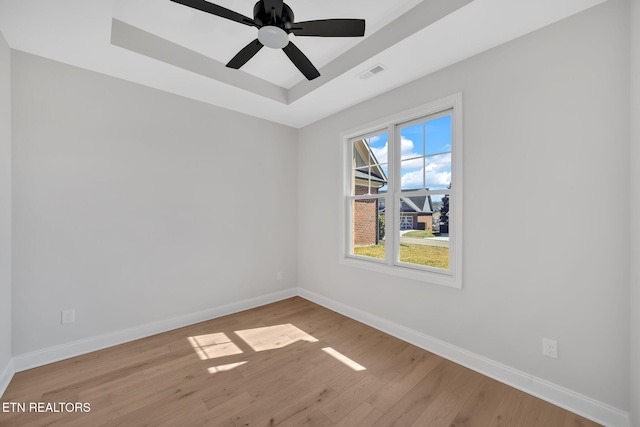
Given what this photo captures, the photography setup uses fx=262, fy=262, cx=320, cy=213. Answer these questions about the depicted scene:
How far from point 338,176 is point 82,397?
3.15 meters

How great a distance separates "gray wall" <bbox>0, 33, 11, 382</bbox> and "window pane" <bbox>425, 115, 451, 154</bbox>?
355cm

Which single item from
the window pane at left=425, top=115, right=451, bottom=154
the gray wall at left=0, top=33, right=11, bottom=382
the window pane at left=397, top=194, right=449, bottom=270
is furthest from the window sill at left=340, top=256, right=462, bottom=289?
the gray wall at left=0, top=33, right=11, bottom=382

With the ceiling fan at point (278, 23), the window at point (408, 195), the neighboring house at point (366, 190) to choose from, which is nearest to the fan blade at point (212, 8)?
the ceiling fan at point (278, 23)

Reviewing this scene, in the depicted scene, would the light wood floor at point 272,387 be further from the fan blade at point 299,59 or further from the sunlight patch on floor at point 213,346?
the fan blade at point 299,59

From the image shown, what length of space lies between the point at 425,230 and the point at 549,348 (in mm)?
1281

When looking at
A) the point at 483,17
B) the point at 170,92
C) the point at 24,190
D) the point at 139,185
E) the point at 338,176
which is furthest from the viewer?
the point at 338,176

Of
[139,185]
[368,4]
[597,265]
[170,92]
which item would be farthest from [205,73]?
[597,265]

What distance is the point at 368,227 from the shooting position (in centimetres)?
337

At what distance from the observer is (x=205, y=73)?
261 centimetres

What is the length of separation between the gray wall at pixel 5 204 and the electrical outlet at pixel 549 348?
3.98m

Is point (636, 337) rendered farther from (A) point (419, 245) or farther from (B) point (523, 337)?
(A) point (419, 245)

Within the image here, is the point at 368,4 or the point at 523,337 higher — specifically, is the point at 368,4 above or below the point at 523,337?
above

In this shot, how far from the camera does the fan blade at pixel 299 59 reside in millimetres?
1847

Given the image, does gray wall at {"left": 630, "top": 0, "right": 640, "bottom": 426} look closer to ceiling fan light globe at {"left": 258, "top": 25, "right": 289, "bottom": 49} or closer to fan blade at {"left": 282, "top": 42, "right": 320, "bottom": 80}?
fan blade at {"left": 282, "top": 42, "right": 320, "bottom": 80}
